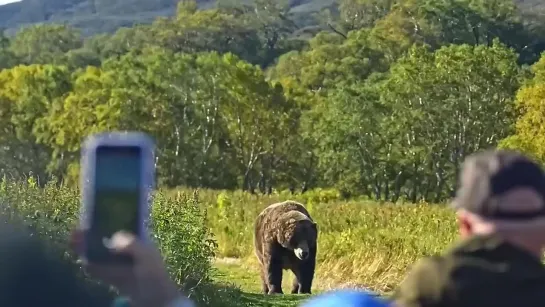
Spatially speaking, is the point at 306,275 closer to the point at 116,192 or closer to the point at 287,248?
the point at 287,248

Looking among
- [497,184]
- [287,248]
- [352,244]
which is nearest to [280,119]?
[352,244]

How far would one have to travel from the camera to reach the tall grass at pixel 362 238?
625 inches

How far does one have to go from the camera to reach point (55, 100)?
49875mm

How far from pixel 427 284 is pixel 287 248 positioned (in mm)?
13084

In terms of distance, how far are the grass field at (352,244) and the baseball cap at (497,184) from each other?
10248mm

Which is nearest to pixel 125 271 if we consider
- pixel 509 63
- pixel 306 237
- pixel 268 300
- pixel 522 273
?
pixel 522 273

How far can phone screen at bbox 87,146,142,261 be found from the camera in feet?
7.91

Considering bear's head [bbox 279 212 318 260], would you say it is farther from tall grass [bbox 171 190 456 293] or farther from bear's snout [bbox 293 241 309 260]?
tall grass [bbox 171 190 456 293]

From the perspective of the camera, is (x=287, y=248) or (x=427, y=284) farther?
(x=287, y=248)

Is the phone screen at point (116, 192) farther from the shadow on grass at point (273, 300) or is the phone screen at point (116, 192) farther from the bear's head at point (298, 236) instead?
the bear's head at point (298, 236)

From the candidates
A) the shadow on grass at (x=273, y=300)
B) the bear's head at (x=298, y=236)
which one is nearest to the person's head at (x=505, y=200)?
the shadow on grass at (x=273, y=300)

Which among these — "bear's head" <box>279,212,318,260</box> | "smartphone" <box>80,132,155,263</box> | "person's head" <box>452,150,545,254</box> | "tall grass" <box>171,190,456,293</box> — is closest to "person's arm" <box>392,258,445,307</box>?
"person's head" <box>452,150,545,254</box>

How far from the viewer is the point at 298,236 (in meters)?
15.2

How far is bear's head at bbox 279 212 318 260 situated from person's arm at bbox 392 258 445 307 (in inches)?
493
